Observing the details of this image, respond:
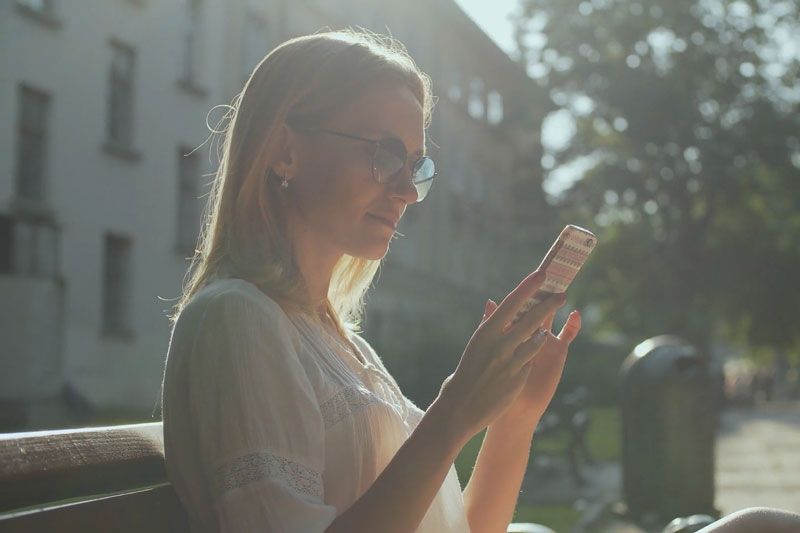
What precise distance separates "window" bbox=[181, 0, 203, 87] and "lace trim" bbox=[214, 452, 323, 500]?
24103 mm

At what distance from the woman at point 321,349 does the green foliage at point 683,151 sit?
1319 inches

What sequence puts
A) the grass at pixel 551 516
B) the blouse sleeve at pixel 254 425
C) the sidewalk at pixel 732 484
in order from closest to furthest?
the blouse sleeve at pixel 254 425
the grass at pixel 551 516
the sidewalk at pixel 732 484

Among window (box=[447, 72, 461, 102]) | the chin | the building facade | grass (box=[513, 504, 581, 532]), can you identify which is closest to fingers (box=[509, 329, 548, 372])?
the chin

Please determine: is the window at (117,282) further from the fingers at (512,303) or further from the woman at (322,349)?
the fingers at (512,303)

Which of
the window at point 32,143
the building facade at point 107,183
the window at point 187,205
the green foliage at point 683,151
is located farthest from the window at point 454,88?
the window at point 32,143

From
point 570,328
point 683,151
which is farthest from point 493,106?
point 570,328

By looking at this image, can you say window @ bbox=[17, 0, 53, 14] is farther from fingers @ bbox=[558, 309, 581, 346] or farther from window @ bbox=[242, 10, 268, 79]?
fingers @ bbox=[558, 309, 581, 346]

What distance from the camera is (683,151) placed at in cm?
3634

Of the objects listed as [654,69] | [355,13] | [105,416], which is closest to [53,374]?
[105,416]

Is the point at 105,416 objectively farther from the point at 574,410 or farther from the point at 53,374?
the point at 574,410

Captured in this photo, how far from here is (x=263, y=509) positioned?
6.90ft

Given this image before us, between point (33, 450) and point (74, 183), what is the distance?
21.0 meters

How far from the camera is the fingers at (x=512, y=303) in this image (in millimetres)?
2199

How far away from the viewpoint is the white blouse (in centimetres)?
212
